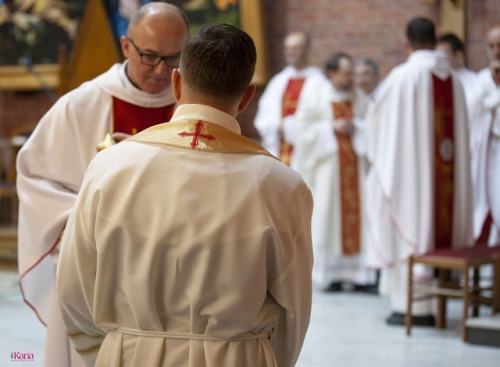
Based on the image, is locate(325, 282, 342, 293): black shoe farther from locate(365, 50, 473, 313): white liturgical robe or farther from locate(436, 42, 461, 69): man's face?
locate(436, 42, 461, 69): man's face

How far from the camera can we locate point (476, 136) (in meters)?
8.46

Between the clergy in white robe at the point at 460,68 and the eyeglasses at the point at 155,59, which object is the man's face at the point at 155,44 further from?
the clergy in white robe at the point at 460,68

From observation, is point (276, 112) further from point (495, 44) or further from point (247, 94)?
point (247, 94)

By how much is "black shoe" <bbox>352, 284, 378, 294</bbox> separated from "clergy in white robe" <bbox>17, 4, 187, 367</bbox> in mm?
5314

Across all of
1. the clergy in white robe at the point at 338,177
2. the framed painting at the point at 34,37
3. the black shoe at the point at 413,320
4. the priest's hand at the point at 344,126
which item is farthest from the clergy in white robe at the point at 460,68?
the framed painting at the point at 34,37

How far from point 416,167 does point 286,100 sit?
283 centimetres

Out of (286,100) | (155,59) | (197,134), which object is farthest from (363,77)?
(197,134)

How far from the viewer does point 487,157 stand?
326 inches

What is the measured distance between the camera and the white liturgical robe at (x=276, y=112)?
9.34 m

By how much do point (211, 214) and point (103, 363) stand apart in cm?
49

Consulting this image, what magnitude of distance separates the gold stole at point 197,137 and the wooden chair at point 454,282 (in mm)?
4158

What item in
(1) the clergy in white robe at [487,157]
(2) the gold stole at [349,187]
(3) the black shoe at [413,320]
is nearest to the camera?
(3) the black shoe at [413,320]

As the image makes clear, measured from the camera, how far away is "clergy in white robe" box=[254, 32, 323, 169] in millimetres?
9375

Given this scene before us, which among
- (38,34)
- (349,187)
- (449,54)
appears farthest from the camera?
(38,34)
